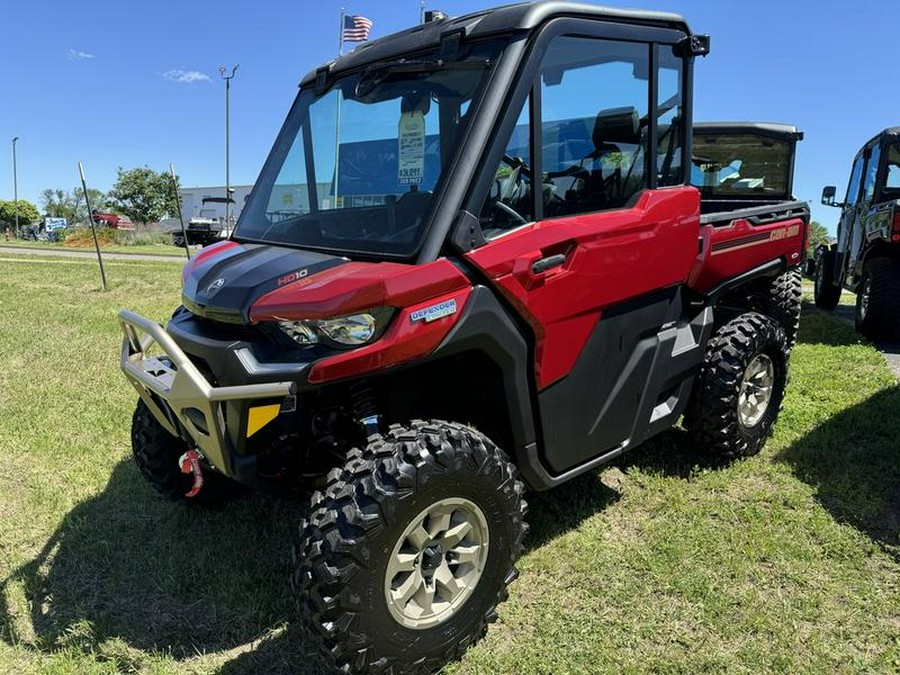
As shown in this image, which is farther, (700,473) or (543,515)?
(700,473)

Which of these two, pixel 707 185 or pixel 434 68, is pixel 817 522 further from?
pixel 707 185

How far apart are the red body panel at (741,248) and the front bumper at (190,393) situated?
2406 mm

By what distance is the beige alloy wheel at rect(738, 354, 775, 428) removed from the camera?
164 inches

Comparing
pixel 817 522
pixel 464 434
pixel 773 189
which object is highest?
pixel 773 189

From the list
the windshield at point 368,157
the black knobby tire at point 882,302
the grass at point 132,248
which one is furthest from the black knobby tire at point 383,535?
the grass at point 132,248

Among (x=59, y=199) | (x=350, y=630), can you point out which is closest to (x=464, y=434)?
(x=350, y=630)

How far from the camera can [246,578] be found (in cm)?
312

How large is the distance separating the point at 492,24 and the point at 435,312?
3.85 feet

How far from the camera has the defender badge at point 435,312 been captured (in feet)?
7.75

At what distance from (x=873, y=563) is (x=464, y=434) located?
2.15m

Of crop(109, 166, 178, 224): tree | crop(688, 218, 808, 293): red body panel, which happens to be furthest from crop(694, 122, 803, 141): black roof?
crop(109, 166, 178, 224): tree

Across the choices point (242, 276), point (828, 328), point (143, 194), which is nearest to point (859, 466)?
point (242, 276)

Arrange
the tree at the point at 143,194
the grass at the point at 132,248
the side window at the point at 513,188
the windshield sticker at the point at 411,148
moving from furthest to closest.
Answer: the tree at the point at 143,194 < the grass at the point at 132,248 < the windshield sticker at the point at 411,148 < the side window at the point at 513,188

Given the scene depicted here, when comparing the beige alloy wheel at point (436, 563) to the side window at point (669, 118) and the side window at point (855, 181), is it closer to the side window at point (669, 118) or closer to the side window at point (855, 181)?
the side window at point (669, 118)
